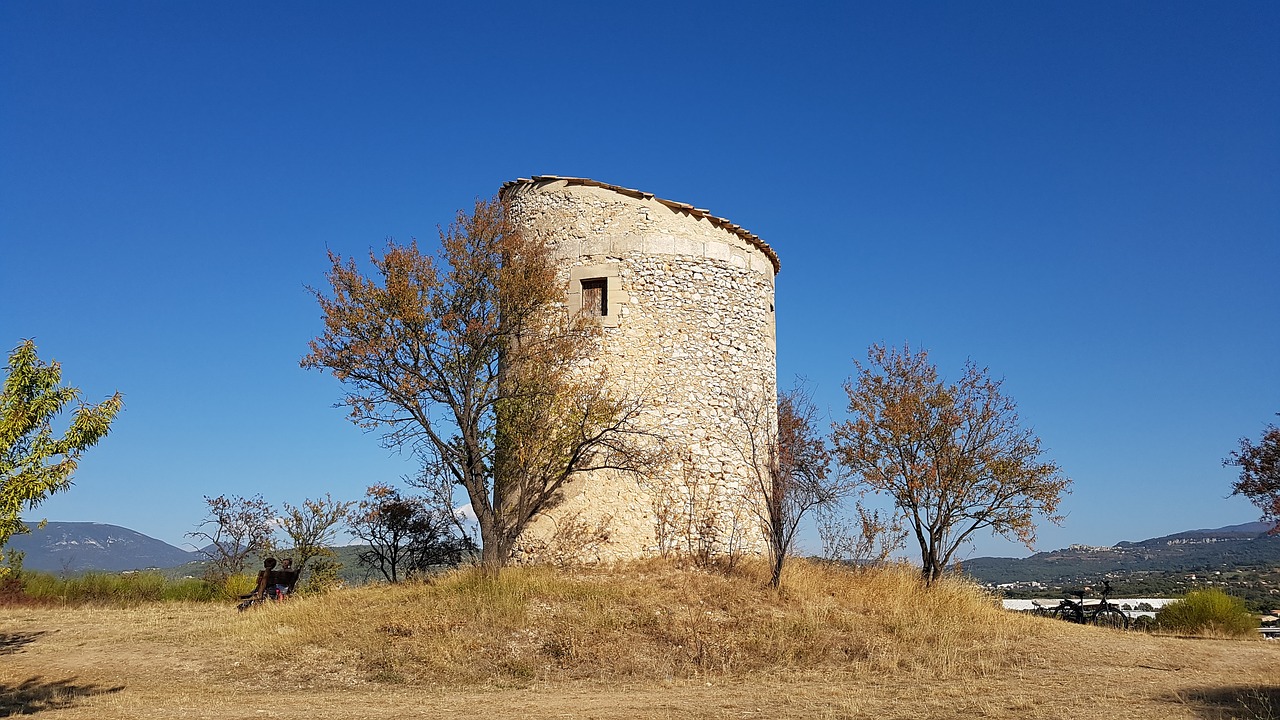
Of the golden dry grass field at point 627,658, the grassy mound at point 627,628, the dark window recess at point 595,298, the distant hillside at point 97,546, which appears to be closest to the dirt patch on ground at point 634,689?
the golden dry grass field at point 627,658

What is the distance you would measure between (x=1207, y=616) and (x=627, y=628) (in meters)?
12.4

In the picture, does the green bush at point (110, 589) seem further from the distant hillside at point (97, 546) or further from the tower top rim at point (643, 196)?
the distant hillside at point (97, 546)

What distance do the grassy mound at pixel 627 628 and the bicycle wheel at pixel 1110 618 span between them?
4.18 meters

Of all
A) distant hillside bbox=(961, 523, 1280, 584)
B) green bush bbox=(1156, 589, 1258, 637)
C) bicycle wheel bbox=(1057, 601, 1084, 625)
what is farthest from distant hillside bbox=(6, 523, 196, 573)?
green bush bbox=(1156, 589, 1258, 637)

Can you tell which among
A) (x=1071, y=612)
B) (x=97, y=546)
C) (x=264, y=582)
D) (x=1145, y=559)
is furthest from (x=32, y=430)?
(x=97, y=546)

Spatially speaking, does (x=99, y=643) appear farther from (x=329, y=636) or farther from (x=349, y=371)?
(x=349, y=371)

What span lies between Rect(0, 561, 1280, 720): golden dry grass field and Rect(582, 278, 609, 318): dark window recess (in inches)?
197

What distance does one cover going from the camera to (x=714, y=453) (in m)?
16.9

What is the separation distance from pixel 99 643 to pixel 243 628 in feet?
7.78

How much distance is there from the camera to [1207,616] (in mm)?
17234

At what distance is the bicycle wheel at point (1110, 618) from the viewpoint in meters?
18.6

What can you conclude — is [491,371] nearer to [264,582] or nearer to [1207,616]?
[264,582]

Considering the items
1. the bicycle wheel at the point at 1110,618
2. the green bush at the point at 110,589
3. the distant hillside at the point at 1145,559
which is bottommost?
the bicycle wheel at the point at 1110,618

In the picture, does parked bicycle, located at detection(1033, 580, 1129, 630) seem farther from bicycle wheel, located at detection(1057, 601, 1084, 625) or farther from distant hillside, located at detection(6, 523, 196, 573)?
distant hillside, located at detection(6, 523, 196, 573)
